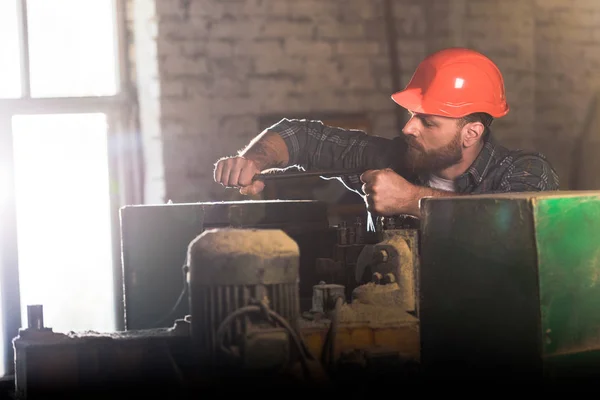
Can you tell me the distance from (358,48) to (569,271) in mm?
3257

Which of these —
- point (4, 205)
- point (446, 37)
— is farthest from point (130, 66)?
point (446, 37)

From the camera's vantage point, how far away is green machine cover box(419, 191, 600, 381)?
1808 mm

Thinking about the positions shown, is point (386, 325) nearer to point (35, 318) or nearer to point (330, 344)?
point (330, 344)

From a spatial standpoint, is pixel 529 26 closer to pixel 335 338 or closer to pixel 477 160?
pixel 477 160

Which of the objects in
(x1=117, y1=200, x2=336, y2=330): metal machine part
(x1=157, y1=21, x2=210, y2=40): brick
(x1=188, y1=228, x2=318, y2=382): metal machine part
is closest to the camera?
(x1=188, y1=228, x2=318, y2=382): metal machine part

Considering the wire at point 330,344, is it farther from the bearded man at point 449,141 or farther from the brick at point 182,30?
the brick at point 182,30

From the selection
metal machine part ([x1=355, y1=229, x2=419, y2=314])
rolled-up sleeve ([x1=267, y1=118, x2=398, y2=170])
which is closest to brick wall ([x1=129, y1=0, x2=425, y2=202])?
rolled-up sleeve ([x1=267, y1=118, x2=398, y2=170])

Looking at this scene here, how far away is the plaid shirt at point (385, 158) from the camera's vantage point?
2.96 m

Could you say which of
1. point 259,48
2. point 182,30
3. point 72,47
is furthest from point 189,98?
point 72,47

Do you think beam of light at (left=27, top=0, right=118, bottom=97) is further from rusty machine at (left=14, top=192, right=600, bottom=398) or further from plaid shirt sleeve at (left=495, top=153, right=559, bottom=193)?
rusty machine at (left=14, top=192, right=600, bottom=398)

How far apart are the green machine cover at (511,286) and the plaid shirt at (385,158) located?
1019 mm

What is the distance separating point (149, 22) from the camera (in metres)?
4.75

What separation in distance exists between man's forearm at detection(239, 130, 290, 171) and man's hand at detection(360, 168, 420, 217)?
0.65 meters

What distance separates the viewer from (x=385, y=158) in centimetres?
341
